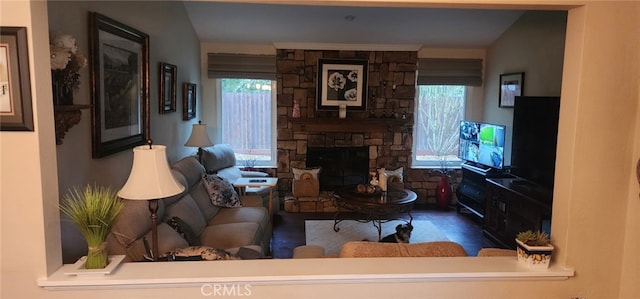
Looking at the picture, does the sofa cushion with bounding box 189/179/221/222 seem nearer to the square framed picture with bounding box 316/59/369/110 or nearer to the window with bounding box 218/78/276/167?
the window with bounding box 218/78/276/167

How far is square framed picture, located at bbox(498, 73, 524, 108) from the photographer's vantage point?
17.8 ft

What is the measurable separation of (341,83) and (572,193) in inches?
179

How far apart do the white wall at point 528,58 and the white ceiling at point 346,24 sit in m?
0.19

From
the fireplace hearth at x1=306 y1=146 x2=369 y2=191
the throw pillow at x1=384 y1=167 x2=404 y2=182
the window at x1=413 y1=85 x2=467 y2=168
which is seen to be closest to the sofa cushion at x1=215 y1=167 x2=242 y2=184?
the fireplace hearth at x1=306 y1=146 x2=369 y2=191

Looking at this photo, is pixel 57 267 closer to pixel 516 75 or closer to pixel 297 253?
pixel 297 253

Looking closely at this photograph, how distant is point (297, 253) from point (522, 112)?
3.16m

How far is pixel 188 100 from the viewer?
533 centimetres

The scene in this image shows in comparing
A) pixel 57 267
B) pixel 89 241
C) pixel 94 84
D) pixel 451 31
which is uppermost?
pixel 451 31

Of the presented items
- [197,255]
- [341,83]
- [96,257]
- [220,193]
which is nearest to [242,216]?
[220,193]

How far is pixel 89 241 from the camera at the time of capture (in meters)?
1.83

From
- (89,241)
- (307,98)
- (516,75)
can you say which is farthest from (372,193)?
(89,241)

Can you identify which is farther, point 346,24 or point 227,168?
point 227,168

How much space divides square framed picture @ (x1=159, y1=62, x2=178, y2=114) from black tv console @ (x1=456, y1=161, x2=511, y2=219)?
151 inches

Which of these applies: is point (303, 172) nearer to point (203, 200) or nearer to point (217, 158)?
point (217, 158)
